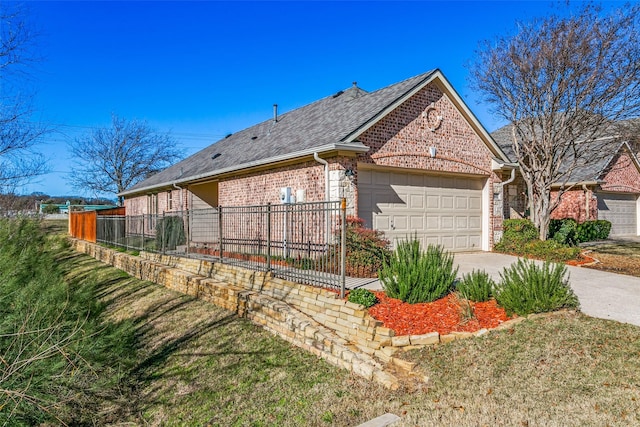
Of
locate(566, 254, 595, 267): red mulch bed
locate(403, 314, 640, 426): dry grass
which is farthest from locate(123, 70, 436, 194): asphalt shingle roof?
locate(566, 254, 595, 267): red mulch bed

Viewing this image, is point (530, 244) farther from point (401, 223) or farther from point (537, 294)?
point (537, 294)

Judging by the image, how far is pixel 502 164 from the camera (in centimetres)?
1279

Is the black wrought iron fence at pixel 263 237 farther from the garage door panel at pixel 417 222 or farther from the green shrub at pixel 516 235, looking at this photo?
the green shrub at pixel 516 235

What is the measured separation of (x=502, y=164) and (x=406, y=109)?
4.06 meters

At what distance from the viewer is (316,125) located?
12578mm

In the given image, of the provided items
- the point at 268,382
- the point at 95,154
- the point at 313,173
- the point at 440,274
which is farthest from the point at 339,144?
the point at 95,154

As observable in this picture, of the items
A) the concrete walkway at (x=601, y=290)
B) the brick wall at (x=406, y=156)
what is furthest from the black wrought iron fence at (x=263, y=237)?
the brick wall at (x=406, y=156)

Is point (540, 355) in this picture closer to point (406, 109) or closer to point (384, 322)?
point (384, 322)

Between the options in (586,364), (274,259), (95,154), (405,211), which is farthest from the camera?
(95,154)

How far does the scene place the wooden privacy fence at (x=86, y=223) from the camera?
19.6 metres

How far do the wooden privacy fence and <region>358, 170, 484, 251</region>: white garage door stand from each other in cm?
1448

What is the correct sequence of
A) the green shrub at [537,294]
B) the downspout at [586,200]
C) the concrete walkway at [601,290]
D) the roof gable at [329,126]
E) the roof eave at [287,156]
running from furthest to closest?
the downspout at [586,200]
the roof gable at [329,126]
the roof eave at [287,156]
the concrete walkway at [601,290]
the green shrub at [537,294]

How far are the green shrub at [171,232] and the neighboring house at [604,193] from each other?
37.3ft

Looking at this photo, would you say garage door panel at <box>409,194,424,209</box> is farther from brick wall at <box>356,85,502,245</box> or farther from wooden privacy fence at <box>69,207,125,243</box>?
wooden privacy fence at <box>69,207,125,243</box>
